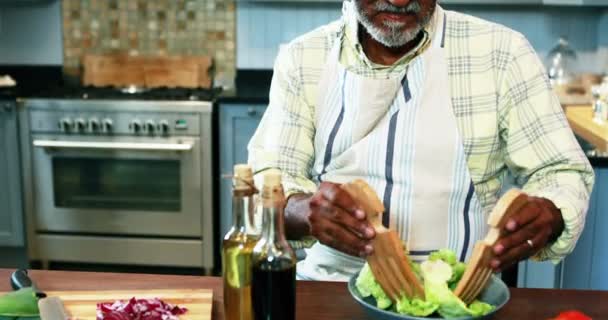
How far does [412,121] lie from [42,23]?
268 centimetres

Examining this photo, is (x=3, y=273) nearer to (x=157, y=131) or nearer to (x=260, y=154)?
(x=260, y=154)

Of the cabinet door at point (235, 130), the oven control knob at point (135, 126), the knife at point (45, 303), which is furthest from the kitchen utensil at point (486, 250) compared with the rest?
the oven control knob at point (135, 126)

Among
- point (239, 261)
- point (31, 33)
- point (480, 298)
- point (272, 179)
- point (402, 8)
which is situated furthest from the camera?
point (31, 33)

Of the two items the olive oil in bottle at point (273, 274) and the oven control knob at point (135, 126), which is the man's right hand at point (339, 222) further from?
the oven control knob at point (135, 126)

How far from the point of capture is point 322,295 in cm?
112

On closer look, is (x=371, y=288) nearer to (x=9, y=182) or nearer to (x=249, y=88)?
(x=249, y=88)

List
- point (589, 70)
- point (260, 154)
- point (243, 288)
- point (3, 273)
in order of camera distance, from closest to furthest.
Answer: point (243, 288)
point (3, 273)
point (260, 154)
point (589, 70)

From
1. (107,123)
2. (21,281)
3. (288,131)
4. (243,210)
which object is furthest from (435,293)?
(107,123)

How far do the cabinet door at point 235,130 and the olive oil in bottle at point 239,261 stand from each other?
6.82ft

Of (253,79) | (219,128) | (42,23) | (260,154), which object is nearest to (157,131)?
(219,128)

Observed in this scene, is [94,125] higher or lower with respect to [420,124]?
lower

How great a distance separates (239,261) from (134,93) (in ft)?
7.55

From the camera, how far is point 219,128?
3.06 metres

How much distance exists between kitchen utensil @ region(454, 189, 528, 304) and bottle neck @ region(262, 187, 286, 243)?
26 cm
